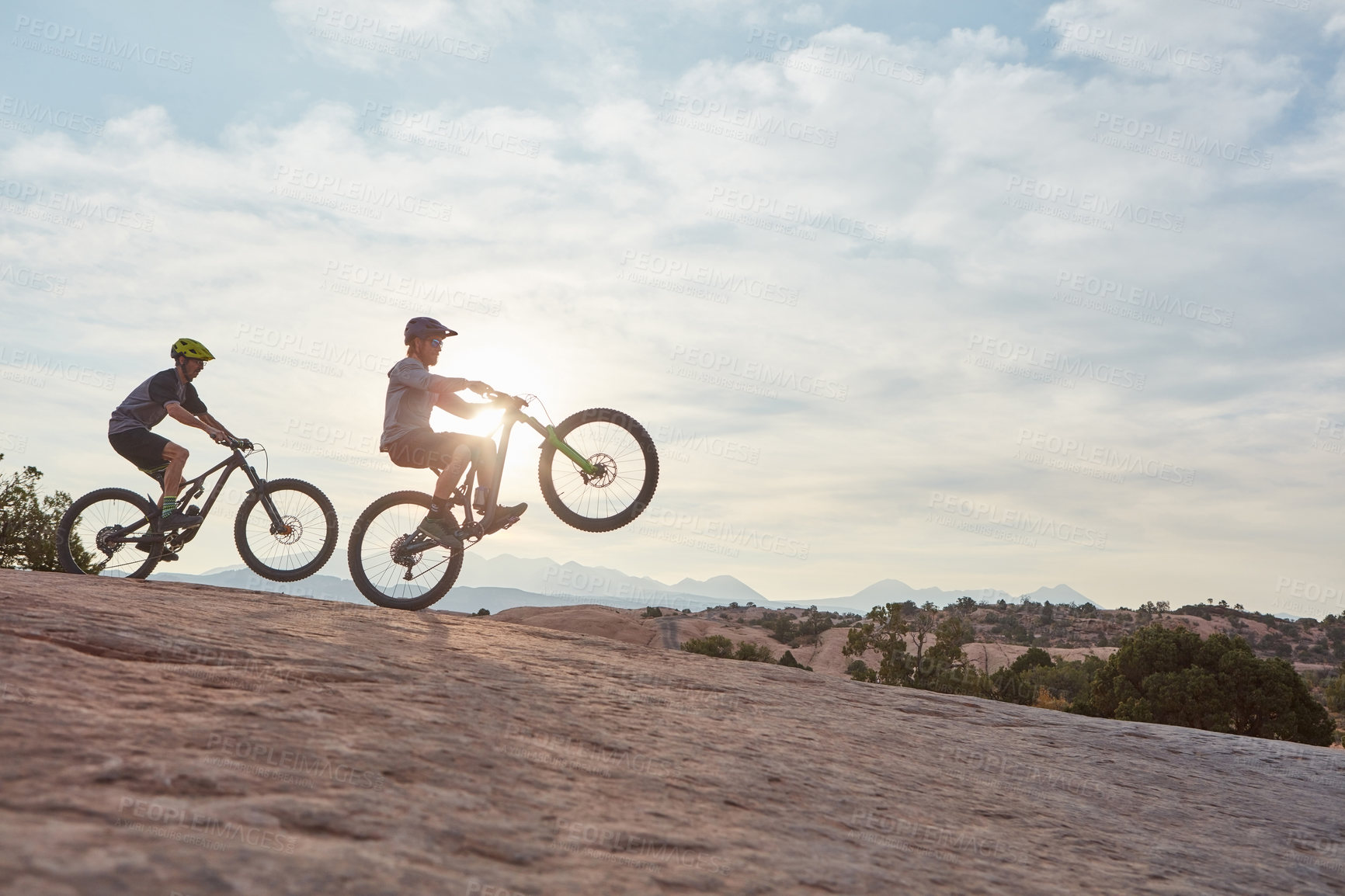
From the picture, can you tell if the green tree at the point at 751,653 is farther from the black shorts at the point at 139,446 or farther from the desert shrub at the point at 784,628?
the black shorts at the point at 139,446

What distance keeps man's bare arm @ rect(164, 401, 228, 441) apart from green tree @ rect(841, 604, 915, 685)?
89.1 ft

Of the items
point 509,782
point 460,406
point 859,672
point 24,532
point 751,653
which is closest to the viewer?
point 509,782

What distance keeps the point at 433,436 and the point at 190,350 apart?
3561 millimetres

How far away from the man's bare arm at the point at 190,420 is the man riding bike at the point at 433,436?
253cm

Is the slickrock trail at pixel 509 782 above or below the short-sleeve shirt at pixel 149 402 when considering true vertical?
below

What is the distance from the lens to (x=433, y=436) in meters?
9.43

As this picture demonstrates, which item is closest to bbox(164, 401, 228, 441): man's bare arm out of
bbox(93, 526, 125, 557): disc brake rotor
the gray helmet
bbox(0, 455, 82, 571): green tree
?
bbox(93, 526, 125, 557): disc brake rotor

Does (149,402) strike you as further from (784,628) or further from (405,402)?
(784,628)

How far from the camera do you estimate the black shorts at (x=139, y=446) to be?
1007 cm

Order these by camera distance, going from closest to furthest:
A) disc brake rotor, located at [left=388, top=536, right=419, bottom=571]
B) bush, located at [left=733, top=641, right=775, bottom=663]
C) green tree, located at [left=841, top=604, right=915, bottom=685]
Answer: disc brake rotor, located at [left=388, top=536, right=419, bottom=571]
green tree, located at [left=841, top=604, right=915, bottom=685]
bush, located at [left=733, top=641, right=775, bottom=663]

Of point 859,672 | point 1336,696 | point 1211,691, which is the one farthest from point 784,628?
point 1211,691

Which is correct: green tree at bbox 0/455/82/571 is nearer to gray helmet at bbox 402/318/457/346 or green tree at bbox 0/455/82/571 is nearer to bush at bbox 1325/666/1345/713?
gray helmet at bbox 402/318/457/346

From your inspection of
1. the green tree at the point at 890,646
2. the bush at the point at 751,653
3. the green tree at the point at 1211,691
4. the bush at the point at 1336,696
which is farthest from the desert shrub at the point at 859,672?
the bush at the point at 1336,696

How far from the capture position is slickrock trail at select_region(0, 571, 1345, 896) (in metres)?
2.70
